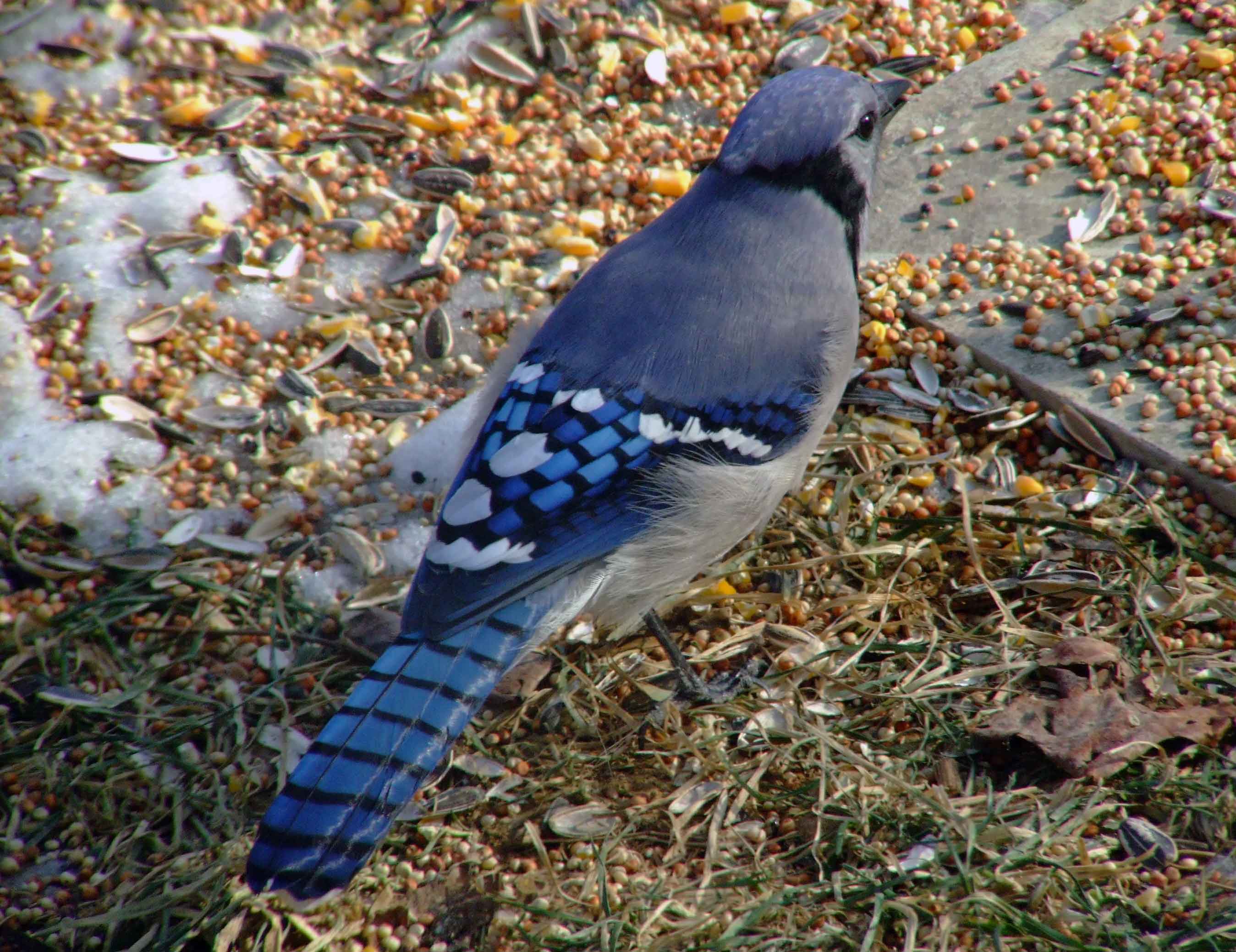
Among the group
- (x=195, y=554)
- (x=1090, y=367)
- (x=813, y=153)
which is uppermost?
(x=813, y=153)

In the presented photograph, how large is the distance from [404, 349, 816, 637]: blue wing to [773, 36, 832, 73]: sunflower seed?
5.50 feet

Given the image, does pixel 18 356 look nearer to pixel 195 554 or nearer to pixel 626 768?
pixel 195 554

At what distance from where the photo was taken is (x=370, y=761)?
189cm

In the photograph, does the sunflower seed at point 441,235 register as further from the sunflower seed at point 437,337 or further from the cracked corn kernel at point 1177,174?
the cracked corn kernel at point 1177,174

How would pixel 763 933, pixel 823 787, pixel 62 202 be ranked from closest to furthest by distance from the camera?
pixel 763 933
pixel 823 787
pixel 62 202

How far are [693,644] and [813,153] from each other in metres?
1.17

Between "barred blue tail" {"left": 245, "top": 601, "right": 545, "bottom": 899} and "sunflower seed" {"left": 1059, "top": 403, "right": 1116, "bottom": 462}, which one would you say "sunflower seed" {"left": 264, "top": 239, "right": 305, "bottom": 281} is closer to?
"barred blue tail" {"left": 245, "top": 601, "right": 545, "bottom": 899}

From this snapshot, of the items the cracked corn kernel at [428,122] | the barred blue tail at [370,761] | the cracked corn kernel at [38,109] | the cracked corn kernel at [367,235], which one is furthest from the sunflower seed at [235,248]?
the barred blue tail at [370,761]

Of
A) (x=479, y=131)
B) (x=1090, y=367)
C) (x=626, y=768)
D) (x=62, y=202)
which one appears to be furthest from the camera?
(x=479, y=131)

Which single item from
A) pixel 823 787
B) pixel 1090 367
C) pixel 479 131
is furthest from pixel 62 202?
pixel 1090 367

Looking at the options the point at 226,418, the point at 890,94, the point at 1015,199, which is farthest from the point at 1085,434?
A: the point at 226,418

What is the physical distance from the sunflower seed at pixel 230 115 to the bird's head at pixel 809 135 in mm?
1771

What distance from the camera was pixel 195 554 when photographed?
2.63 meters

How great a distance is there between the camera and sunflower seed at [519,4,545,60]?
11.6 ft
